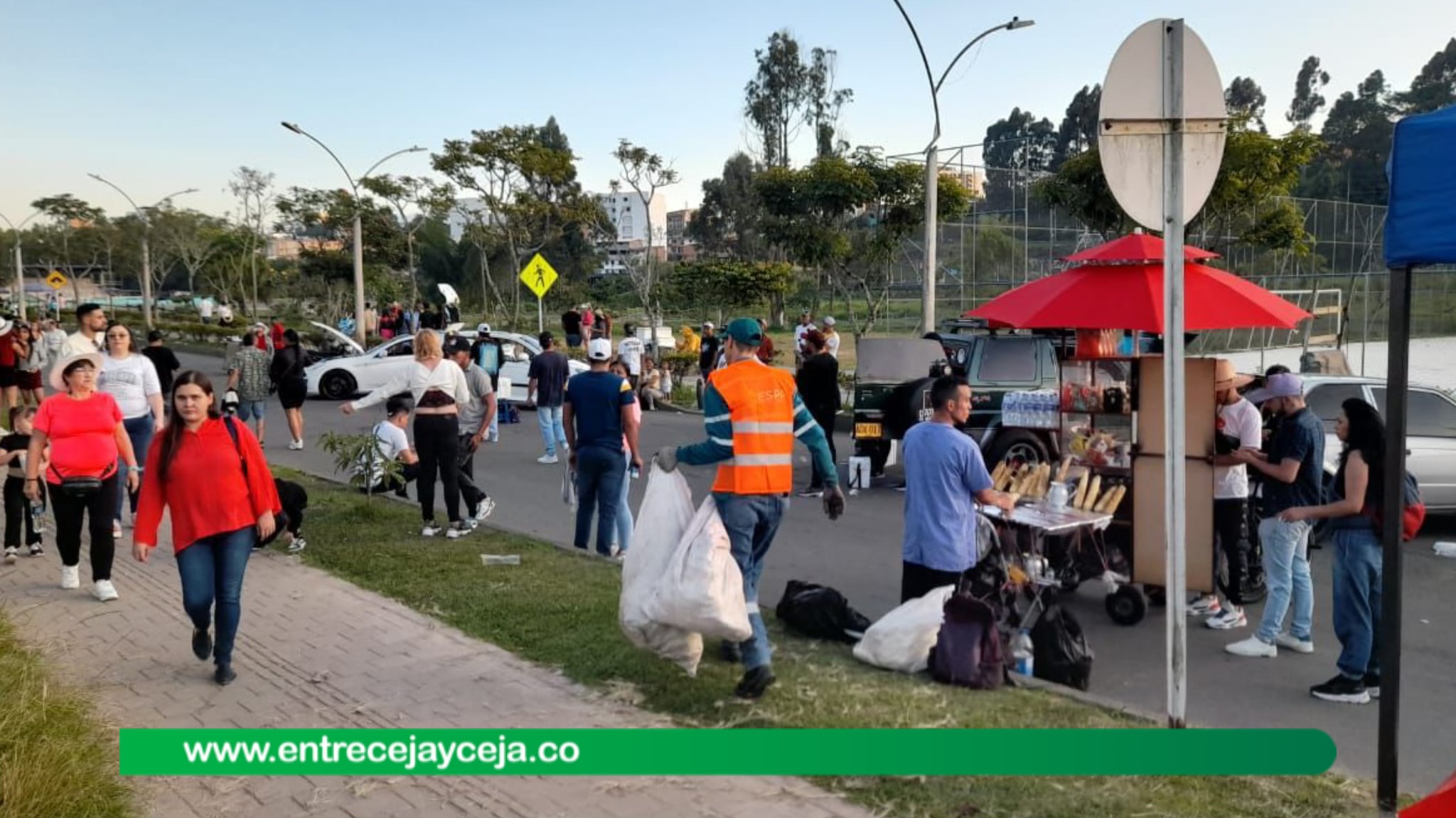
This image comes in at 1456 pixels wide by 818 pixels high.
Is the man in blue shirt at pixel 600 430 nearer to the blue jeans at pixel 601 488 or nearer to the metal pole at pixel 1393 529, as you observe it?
the blue jeans at pixel 601 488

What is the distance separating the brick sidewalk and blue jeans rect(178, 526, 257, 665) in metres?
0.28

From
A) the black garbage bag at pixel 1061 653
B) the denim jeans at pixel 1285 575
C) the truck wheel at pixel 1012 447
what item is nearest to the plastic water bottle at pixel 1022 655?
the black garbage bag at pixel 1061 653

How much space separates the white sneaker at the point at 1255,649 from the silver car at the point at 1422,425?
3707 mm

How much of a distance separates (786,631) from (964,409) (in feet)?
5.70

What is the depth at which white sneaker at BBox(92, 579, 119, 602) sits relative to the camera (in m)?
7.46

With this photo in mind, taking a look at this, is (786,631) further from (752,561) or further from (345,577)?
(345,577)

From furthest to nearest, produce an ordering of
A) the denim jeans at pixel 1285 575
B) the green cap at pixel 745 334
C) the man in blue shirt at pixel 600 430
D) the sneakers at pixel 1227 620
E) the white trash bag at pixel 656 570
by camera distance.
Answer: the man in blue shirt at pixel 600 430
the sneakers at pixel 1227 620
the denim jeans at pixel 1285 575
the green cap at pixel 745 334
the white trash bag at pixel 656 570

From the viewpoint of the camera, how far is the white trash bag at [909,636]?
5.82 m

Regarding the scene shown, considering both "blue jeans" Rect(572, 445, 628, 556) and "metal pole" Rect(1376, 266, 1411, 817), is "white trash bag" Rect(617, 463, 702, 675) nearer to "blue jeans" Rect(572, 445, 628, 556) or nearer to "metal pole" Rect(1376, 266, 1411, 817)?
"blue jeans" Rect(572, 445, 628, 556)

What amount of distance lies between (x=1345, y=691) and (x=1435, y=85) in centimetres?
6531

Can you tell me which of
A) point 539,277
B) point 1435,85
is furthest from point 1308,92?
point 539,277

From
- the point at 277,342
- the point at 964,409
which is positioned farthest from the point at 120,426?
the point at 277,342

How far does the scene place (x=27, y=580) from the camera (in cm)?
803

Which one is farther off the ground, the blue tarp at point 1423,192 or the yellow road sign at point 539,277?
the yellow road sign at point 539,277
